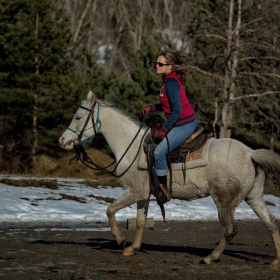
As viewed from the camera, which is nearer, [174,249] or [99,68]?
[174,249]

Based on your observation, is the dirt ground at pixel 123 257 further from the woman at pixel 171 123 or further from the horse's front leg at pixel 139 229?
the woman at pixel 171 123

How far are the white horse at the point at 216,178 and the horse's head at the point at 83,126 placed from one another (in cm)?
2

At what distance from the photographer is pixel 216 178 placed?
30.1ft

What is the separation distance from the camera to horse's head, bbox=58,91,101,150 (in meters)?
10.1

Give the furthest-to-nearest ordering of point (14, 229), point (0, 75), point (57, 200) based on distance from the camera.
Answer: point (0, 75), point (57, 200), point (14, 229)

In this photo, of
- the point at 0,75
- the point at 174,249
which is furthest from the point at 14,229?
the point at 0,75

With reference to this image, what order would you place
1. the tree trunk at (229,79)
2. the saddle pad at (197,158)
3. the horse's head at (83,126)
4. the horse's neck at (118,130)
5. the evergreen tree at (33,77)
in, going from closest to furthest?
Result: the saddle pad at (197,158) → the horse's neck at (118,130) → the horse's head at (83,126) → the tree trunk at (229,79) → the evergreen tree at (33,77)

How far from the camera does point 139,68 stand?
1462 inches

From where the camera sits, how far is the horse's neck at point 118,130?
32.7 feet

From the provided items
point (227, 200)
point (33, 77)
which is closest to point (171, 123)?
point (227, 200)

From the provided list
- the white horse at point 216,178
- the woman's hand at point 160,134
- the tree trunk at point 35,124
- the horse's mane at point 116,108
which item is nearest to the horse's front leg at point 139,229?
the white horse at point 216,178

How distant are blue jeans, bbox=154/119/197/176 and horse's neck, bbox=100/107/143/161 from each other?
2.18 feet

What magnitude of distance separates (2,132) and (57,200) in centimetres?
2132

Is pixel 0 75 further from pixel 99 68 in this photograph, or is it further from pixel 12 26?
pixel 99 68
